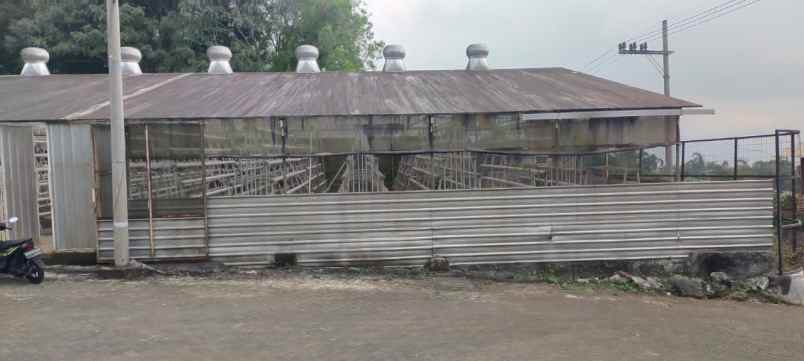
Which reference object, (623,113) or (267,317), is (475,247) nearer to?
(267,317)

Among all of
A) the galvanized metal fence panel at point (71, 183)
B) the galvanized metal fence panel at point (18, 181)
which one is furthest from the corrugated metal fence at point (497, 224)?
the galvanized metal fence panel at point (18, 181)

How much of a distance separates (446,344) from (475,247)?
330cm

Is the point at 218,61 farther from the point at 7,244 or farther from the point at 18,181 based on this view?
the point at 7,244

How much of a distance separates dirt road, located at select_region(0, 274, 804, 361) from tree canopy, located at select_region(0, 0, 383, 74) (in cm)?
1979

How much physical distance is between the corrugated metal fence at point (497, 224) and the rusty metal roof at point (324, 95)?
A: 3219mm

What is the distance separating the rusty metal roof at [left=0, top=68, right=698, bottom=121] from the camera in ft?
37.0

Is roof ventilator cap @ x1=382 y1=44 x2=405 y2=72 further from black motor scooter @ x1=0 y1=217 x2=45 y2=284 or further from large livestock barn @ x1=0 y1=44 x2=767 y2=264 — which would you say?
black motor scooter @ x1=0 y1=217 x2=45 y2=284

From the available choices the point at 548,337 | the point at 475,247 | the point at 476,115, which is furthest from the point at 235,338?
the point at 476,115

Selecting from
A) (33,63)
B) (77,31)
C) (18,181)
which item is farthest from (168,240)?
(77,31)

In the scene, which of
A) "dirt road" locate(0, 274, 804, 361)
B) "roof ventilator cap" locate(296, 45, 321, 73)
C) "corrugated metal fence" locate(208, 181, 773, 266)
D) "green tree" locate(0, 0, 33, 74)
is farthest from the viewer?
"green tree" locate(0, 0, 33, 74)

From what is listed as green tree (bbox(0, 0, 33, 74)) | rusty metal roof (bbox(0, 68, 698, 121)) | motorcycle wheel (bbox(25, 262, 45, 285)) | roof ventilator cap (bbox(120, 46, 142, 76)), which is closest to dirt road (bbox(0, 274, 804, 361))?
motorcycle wheel (bbox(25, 262, 45, 285))

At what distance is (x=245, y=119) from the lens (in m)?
10.9

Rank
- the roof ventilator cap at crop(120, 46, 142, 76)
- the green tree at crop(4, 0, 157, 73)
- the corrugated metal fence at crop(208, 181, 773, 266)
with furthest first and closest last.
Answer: the green tree at crop(4, 0, 157, 73)
the roof ventilator cap at crop(120, 46, 142, 76)
the corrugated metal fence at crop(208, 181, 773, 266)

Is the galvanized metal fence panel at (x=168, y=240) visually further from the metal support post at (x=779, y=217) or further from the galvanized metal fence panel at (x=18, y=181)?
the metal support post at (x=779, y=217)
